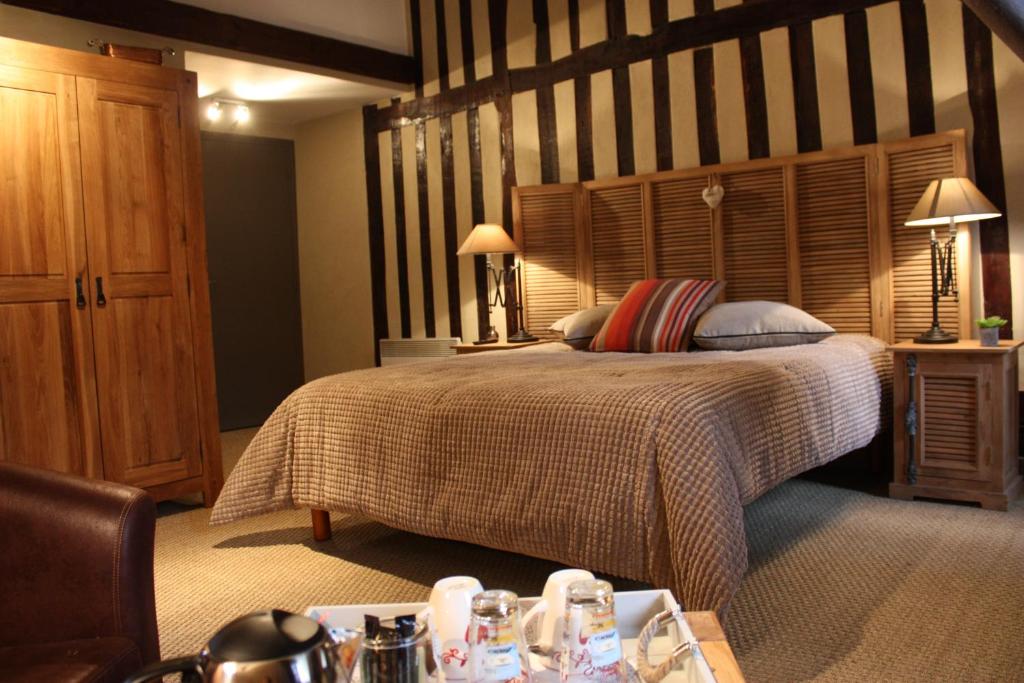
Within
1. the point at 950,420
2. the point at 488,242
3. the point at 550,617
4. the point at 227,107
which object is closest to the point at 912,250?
the point at 950,420

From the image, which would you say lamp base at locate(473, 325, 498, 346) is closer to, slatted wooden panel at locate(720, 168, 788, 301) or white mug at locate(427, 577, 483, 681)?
slatted wooden panel at locate(720, 168, 788, 301)

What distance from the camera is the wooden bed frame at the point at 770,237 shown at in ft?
12.3

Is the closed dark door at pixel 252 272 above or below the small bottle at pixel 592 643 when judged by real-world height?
above

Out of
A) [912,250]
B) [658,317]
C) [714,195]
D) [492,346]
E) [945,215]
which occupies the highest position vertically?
[714,195]

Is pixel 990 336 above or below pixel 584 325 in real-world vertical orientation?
below

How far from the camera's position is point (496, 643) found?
0.97 m

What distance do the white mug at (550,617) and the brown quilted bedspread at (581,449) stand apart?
0.92 metres

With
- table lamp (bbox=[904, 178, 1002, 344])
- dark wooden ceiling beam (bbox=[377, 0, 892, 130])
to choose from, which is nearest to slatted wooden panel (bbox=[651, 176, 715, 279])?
dark wooden ceiling beam (bbox=[377, 0, 892, 130])

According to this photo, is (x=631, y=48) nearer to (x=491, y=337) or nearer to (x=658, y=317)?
(x=658, y=317)

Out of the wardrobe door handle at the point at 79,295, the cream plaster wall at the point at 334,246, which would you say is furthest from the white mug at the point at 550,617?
the cream plaster wall at the point at 334,246

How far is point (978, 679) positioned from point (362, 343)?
4837mm

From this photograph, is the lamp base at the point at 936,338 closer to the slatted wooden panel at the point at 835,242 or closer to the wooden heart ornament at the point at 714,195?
the slatted wooden panel at the point at 835,242

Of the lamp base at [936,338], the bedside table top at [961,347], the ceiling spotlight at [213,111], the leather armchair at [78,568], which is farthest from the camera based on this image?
the ceiling spotlight at [213,111]

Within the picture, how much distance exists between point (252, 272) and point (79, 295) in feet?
8.81
